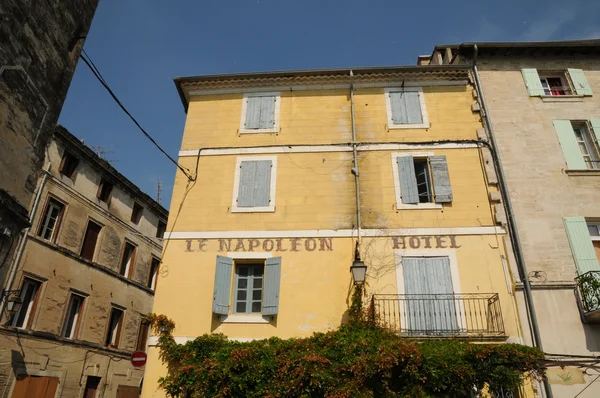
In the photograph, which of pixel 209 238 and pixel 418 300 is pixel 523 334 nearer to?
pixel 418 300

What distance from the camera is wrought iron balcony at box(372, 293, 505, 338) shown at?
32.5 feet

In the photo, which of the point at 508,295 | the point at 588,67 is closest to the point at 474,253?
the point at 508,295

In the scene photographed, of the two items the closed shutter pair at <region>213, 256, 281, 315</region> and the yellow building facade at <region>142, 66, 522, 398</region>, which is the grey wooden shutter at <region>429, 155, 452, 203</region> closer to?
the yellow building facade at <region>142, 66, 522, 398</region>

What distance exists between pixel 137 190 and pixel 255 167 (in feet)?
37.5

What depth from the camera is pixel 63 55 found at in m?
9.12

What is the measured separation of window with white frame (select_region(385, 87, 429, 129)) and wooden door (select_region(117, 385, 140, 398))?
53.3ft

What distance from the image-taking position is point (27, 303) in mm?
15312

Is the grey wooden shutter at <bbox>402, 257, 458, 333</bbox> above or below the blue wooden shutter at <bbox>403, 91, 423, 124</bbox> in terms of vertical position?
below

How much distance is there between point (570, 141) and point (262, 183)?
8980 millimetres

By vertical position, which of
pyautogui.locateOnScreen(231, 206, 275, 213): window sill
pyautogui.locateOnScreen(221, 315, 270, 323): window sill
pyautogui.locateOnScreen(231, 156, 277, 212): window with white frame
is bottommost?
pyautogui.locateOnScreen(221, 315, 270, 323): window sill

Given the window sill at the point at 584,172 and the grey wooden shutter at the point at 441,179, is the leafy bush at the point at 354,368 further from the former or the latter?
the window sill at the point at 584,172

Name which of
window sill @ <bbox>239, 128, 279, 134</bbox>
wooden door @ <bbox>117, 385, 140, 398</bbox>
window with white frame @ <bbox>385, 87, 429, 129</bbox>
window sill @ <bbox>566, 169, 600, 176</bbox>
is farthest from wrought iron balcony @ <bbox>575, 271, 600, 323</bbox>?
wooden door @ <bbox>117, 385, 140, 398</bbox>

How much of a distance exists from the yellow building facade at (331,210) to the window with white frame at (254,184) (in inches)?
1.3

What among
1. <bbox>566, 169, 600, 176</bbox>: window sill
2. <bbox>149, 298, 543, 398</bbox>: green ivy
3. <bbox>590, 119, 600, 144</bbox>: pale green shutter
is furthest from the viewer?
<bbox>590, 119, 600, 144</bbox>: pale green shutter
